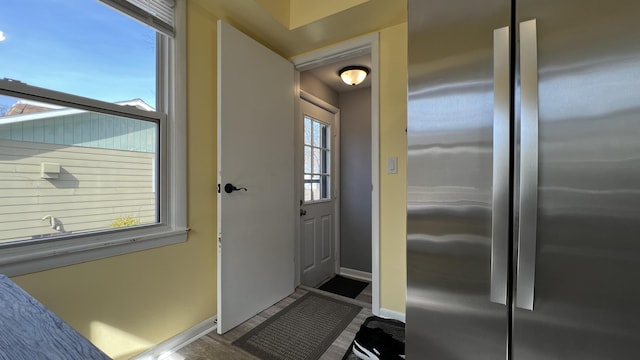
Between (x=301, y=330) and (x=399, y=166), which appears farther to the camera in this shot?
(x=399, y=166)

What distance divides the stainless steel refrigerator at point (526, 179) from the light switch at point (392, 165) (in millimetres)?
922

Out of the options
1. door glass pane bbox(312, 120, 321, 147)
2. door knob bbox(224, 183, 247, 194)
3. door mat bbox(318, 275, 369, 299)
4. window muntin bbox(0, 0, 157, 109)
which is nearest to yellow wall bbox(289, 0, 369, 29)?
window muntin bbox(0, 0, 157, 109)

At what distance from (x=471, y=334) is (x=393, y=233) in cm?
103

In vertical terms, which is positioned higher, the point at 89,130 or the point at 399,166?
the point at 89,130

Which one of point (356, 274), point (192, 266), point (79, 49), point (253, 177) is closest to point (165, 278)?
point (192, 266)

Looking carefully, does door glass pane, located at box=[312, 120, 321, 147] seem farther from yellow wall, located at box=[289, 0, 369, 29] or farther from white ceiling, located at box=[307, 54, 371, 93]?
yellow wall, located at box=[289, 0, 369, 29]

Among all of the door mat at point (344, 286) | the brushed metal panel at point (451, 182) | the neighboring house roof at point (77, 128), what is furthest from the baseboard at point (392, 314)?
the neighboring house roof at point (77, 128)

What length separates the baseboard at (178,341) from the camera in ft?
4.79

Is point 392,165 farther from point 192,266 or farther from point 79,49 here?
point 79,49

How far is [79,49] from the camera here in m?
1.26

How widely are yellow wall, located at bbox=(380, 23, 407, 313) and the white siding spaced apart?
61.7 inches

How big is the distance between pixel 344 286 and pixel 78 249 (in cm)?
226

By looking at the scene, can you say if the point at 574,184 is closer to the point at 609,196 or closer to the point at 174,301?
the point at 609,196

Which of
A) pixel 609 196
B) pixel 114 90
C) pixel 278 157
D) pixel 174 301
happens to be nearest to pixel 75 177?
pixel 114 90
